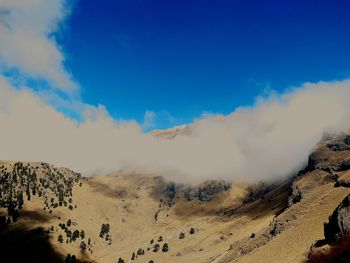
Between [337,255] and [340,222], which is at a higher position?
[337,255]

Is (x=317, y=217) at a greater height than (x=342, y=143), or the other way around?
(x=342, y=143)

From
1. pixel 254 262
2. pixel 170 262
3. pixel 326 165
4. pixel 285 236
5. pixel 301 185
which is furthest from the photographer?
pixel 170 262

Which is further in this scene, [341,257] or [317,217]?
[317,217]

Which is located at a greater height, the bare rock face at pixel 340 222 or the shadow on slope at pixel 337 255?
the shadow on slope at pixel 337 255

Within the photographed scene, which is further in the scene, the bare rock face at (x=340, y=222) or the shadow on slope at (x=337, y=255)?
the bare rock face at (x=340, y=222)

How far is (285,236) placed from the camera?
89188mm

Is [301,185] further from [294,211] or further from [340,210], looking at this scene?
[340,210]

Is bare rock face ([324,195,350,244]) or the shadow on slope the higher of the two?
the shadow on slope

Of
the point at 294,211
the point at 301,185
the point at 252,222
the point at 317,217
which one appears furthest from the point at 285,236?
the point at 252,222

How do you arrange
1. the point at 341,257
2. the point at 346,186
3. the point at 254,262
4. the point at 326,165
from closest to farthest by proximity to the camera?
the point at 341,257, the point at 254,262, the point at 346,186, the point at 326,165

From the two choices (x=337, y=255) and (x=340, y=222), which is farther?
(x=340, y=222)

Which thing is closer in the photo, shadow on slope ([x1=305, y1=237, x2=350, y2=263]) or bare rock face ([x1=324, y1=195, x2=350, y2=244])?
shadow on slope ([x1=305, y1=237, x2=350, y2=263])

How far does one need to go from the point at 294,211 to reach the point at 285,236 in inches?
934

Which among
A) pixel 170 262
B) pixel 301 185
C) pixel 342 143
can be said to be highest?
pixel 342 143
